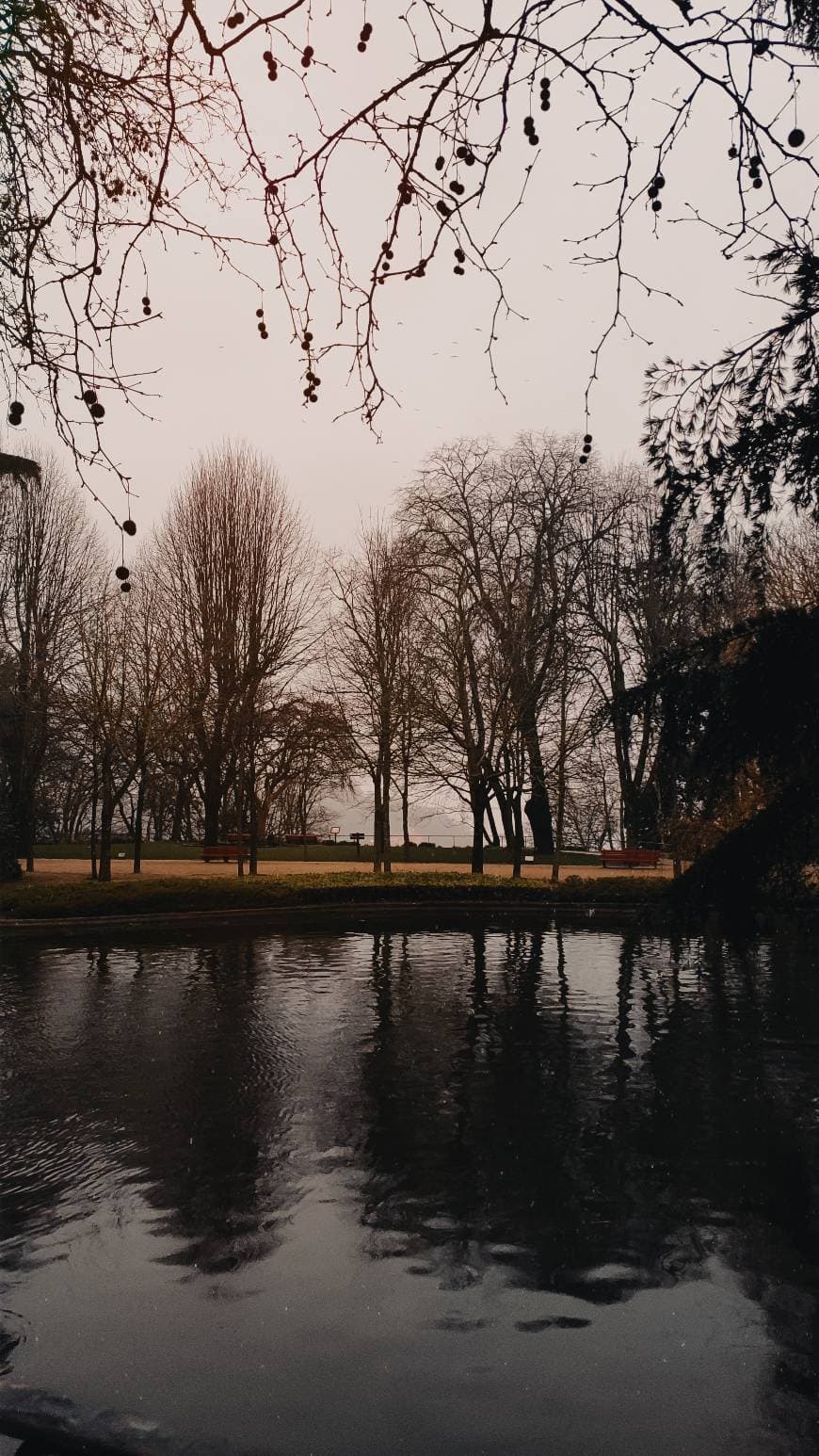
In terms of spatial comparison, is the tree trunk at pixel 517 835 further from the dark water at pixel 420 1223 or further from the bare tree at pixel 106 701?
the dark water at pixel 420 1223

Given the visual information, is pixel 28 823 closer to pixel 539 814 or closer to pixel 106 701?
pixel 106 701

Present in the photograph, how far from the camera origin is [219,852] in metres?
35.4

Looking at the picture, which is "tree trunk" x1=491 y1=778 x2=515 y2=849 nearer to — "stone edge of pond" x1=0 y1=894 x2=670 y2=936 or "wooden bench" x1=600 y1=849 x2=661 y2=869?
"wooden bench" x1=600 y1=849 x2=661 y2=869

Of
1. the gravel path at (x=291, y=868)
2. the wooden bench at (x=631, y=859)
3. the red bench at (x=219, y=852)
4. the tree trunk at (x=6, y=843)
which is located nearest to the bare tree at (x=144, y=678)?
the gravel path at (x=291, y=868)

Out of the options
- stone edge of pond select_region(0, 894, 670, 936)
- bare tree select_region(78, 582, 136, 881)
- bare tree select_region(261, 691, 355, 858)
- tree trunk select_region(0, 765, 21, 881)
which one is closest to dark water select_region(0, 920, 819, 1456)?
stone edge of pond select_region(0, 894, 670, 936)

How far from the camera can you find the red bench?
35.3 meters

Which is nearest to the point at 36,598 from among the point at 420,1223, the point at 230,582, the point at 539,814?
the point at 230,582

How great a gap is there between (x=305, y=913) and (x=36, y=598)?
50.5 feet

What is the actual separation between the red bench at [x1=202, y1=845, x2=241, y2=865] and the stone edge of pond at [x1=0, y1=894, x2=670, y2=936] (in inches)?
444

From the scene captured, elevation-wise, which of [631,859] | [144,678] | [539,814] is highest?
[144,678]

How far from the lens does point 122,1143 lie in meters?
8.55

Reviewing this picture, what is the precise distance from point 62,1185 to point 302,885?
17.1 meters

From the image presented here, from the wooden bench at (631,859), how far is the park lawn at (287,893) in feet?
19.2

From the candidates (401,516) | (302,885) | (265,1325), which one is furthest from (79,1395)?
(401,516)
